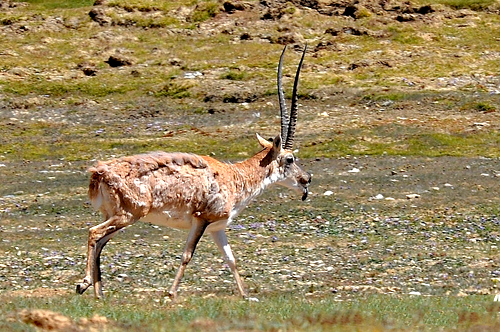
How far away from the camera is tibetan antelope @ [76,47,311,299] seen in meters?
13.4

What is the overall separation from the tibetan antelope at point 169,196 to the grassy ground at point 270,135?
971mm

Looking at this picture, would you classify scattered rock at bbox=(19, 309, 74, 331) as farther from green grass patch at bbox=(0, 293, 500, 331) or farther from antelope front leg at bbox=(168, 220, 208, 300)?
antelope front leg at bbox=(168, 220, 208, 300)

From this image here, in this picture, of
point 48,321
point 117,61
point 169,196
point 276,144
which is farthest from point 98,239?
point 117,61

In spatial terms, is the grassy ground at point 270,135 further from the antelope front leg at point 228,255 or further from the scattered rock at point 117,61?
the antelope front leg at point 228,255

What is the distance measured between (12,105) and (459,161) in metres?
18.8

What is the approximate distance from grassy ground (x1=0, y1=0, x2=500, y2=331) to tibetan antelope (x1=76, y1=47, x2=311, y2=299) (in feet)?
3.18

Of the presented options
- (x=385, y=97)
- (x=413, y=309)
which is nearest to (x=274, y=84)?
(x=385, y=97)

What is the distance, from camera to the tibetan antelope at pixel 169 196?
1339 cm

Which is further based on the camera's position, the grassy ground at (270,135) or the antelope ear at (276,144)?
the antelope ear at (276,144)

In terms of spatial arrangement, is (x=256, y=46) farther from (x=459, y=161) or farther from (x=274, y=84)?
(x=459, y=161)

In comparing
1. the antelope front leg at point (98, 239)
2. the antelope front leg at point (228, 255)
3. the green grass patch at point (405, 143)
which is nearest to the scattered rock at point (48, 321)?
the antelope front leg at point (98, 239)

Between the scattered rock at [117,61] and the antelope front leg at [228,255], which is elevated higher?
the antelope front leg at [228,255]

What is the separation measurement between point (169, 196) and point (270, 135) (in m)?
19.4

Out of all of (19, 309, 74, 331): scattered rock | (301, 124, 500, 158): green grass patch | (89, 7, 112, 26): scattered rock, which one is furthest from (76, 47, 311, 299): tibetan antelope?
(89, 7, 112, 26): scattered rock
